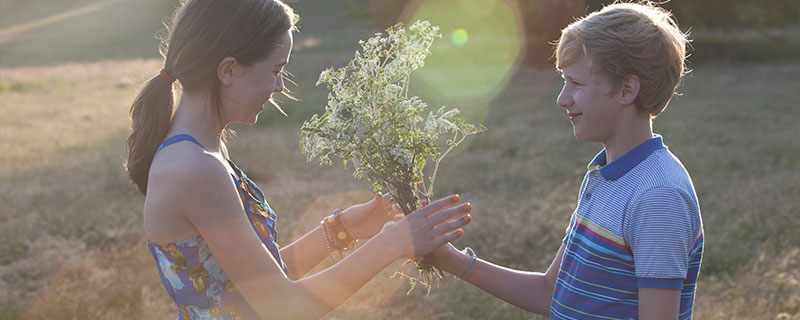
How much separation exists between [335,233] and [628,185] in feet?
4.34

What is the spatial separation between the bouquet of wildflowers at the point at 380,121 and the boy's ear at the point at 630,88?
55 centimetres

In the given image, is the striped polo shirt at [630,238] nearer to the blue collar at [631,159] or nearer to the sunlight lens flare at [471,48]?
the blue collar at [631,159]

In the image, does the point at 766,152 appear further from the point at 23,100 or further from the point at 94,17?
the point at 94,17

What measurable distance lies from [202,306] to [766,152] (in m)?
8.78

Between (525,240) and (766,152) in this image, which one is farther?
(766,152)

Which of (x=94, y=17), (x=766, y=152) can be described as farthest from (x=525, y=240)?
(x=94, y=17)

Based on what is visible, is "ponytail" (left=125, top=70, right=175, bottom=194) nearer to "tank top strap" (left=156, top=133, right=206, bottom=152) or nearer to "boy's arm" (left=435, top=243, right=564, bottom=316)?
"tank top strap" (left=156, top=133, right=206, bottom=152)

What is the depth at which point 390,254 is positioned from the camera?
85.1 inches

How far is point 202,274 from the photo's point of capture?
2170 mm

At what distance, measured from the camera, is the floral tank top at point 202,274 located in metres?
2.12

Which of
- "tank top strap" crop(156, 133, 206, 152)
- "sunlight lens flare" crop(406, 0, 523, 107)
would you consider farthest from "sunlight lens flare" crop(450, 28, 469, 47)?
"tank top strap" crop(156, 133, 206, 152)

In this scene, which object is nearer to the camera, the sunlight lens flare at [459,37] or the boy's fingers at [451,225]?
the boy's fingers at [451,225]

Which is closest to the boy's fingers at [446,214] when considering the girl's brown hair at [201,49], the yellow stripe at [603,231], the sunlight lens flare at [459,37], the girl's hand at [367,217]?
the yellow stripe at [603,231]

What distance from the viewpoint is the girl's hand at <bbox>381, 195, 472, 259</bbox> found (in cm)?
216
